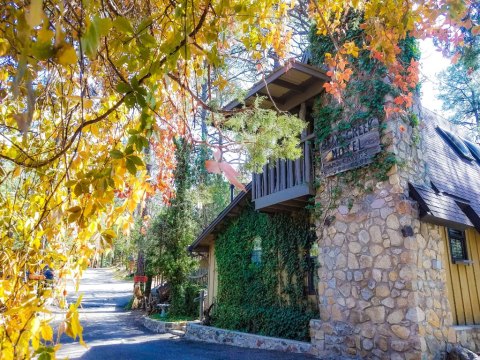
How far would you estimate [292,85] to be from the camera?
8.26 meters

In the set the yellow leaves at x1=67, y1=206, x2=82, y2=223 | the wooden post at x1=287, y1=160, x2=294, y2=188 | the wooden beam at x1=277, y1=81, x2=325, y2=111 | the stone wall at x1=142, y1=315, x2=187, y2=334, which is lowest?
the stone wall at x1=142, y1=315, x2=187, y2=334

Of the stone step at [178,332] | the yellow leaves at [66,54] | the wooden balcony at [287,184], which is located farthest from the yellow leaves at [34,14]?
the stone step at [178,332]

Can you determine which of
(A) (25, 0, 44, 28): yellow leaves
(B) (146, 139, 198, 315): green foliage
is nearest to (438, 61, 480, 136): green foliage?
(B) (146, 139, 198, 315): green foliage

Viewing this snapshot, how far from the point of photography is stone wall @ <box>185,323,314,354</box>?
7.70 metres

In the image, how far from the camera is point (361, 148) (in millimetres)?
7262

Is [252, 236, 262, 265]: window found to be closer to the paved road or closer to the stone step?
the paved road

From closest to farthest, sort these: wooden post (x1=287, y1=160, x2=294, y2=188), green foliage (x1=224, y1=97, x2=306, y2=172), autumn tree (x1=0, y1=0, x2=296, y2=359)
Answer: autumn tree (x1=0, y1=0, x2=296, y2=359)
green foliage (x1=224, y1=97, x2=306, y2=172)
wooden post (x1=287, y1=160, x2=294, y2=188)

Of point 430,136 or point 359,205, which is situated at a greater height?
point 430,136

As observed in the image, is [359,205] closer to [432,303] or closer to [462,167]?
[432,303]

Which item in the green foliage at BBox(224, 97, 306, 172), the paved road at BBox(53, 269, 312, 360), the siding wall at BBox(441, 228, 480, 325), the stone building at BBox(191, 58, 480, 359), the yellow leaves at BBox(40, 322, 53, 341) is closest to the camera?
the yellow leaves at BBox(40, 322, 53, 341)

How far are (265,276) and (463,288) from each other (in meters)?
4.54

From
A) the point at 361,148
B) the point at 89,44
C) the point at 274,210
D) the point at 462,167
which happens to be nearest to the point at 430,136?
the point at 462,167

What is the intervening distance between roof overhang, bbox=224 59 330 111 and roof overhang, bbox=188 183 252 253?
295cm

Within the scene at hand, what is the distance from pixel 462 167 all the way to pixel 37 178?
1019cm
